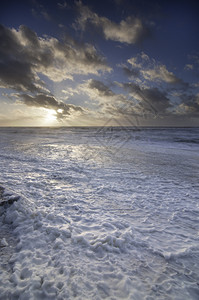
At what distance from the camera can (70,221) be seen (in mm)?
3492

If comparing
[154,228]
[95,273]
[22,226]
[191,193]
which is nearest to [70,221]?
[22,226]

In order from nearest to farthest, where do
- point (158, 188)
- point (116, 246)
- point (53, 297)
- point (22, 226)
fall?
point (53, 297)
point (116, 246)
point (22, 226)
point (158, 188)

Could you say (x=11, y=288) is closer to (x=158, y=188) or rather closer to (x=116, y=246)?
(x=116, y=246)

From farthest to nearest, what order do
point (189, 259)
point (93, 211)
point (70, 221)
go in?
point (93, 211)
point (70, 221)
point (189, 259)

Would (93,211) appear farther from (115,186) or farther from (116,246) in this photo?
(115,186)

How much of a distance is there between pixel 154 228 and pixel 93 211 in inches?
65.3

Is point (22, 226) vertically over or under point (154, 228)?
over

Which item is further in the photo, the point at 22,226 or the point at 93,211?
the point at 93,211

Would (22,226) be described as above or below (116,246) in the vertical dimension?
above

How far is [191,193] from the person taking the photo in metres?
5.13

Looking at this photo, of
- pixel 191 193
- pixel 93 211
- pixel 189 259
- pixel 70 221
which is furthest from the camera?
pixel 191 193

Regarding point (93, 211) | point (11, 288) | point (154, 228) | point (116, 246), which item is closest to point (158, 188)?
point (154, 228)

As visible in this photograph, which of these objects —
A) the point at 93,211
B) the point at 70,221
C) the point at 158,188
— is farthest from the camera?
the point at 158,188

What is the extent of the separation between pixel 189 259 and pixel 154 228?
863 mm
